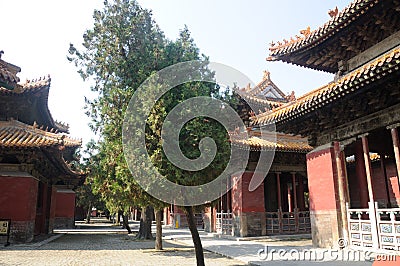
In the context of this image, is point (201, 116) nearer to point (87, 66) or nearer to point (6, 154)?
point (6, 154)

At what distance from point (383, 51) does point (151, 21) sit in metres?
11.1

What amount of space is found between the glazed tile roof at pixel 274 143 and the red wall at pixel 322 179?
3.47m

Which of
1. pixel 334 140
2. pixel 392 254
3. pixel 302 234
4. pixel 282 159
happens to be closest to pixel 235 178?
pixel 282 159

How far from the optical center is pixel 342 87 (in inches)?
303

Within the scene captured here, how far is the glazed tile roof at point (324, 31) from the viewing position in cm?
785

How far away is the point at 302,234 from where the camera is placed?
15719mm

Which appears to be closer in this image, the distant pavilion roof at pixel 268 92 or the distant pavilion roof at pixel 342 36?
the distant pavilion roof at pixel 342 36

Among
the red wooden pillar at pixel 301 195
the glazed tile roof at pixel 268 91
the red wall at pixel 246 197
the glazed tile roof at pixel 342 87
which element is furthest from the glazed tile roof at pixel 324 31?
the red wooden pillar at pixel 301 195

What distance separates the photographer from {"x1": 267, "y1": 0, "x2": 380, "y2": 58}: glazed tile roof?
309 inches

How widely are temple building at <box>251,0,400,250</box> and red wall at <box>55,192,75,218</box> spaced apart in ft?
60.7
